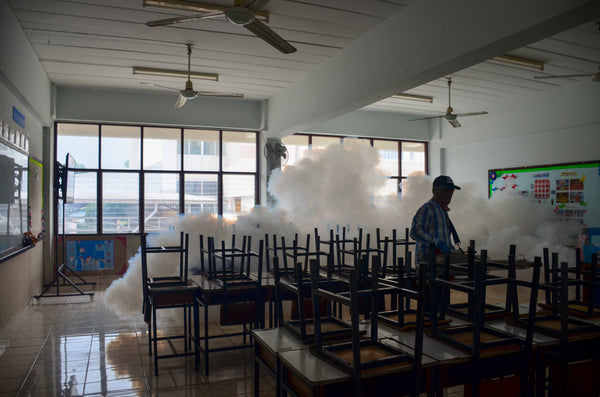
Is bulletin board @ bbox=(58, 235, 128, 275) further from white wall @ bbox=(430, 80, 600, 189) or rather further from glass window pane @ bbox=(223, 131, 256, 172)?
white wall @ bbox=(430, 80, 600, 189)

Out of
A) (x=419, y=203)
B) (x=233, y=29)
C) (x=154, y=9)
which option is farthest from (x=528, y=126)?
(x=154, y=9)

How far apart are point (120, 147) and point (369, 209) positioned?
4851 mm

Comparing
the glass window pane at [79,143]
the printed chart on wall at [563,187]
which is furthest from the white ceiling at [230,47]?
the printed chart on wall at [563,187]

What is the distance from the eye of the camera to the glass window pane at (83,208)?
8.09 meters

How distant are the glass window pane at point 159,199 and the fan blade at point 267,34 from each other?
17.3 ft

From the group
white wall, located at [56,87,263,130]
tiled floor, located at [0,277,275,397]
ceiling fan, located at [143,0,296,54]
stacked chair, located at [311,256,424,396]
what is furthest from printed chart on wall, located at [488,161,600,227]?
stacked chair, located at [311,256,424,396]

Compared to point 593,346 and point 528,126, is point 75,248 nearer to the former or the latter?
point 593,346

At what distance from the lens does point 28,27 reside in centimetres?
497

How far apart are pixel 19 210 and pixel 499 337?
5.23 metres

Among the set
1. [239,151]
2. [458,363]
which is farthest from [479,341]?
[239,151]

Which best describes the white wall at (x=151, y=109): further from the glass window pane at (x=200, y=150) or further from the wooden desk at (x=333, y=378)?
the wooden desk at (x=333, y=378)

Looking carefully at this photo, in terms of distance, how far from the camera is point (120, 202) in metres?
8.35

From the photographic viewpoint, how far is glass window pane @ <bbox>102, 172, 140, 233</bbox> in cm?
827

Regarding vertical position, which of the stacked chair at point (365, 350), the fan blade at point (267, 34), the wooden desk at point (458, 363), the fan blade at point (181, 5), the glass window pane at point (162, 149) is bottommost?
the wooden desk at point (458, 363)
